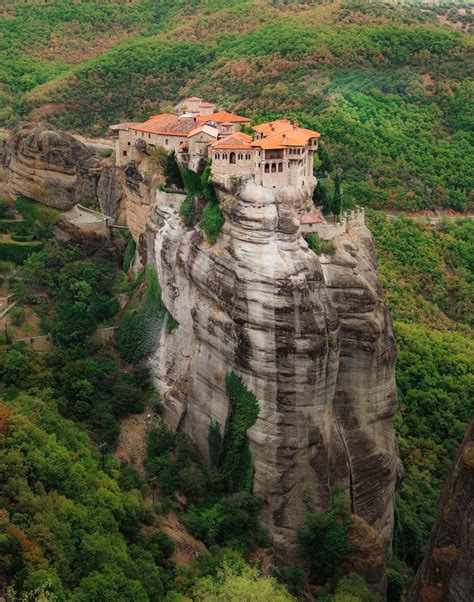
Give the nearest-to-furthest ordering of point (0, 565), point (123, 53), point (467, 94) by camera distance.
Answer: point (0, 565), point (467, 94), point (123, 53)

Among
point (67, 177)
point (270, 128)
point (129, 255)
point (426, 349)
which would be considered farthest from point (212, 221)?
point (426, 349)

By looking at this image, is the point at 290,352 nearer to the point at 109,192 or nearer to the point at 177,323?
the point at 177,323

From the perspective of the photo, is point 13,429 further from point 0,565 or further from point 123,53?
point 123,53

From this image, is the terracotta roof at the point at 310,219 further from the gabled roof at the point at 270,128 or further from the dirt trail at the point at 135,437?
the dirt trail at the point at 135,437

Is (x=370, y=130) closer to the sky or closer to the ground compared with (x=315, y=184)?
closer to the ground

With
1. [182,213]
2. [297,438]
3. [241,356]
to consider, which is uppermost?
[182,213]

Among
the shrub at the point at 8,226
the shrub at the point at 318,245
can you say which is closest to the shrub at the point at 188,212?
the shrub at the point at 318,245

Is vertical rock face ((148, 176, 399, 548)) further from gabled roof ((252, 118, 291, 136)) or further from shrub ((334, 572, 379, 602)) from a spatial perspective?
gabled roof ((252, 118, 291, 136))

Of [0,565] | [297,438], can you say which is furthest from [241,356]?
[0,565]
